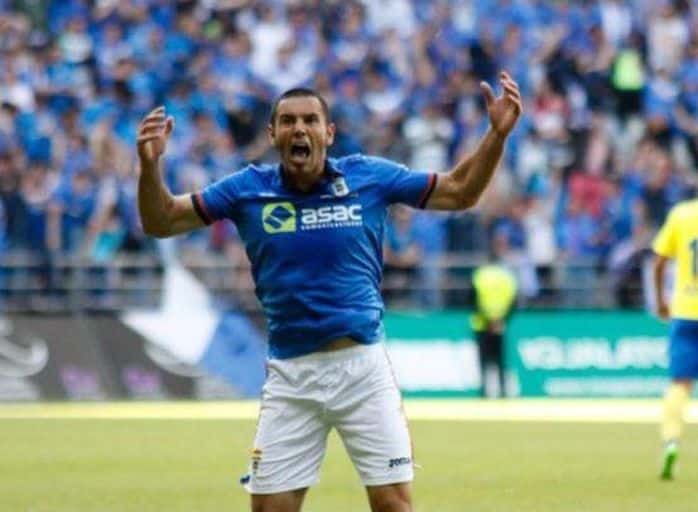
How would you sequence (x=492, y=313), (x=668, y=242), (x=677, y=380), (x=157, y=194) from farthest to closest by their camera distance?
(x=492, y=313) → (x=668, y=242) → (x=677, y=380) → (x=157, y=194)

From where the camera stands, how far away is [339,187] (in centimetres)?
925

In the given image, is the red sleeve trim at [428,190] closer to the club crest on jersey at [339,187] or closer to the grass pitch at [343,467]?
the club crest on jersey at [339,187]

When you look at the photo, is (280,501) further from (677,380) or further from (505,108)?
(677,380)

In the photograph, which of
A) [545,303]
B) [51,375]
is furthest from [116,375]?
[545,303]

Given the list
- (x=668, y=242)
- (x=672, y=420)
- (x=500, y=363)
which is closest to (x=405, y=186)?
(x=672, y=420)

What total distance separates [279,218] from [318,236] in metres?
0.19

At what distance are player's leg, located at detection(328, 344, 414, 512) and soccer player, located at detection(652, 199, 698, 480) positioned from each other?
6.72m

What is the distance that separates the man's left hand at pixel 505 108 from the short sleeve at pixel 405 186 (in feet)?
1.60

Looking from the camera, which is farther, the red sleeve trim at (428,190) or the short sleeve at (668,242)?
the short sleeve at (668,242)

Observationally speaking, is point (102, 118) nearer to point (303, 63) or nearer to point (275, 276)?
point (303, 63)

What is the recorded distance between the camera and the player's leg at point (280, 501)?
9.23 metres

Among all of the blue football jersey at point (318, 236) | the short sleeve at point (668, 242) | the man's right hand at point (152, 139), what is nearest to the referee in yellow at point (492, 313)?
the short sleeve at point (668, 242)

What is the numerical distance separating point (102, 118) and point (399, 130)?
12.5 feet

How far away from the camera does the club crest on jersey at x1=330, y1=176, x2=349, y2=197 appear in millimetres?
9234
